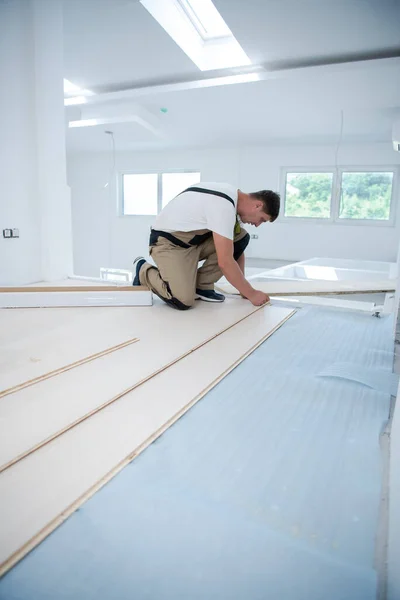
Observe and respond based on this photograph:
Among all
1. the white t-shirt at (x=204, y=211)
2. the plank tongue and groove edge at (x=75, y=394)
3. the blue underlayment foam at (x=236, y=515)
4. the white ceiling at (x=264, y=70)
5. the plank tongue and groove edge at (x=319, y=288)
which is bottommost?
the blue underlayment foam at (x=236, y=515)

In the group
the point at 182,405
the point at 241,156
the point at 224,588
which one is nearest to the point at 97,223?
the point at 241,156

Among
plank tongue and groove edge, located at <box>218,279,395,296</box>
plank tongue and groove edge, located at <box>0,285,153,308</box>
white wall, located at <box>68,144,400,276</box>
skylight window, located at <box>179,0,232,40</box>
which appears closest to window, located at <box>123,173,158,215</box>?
white wall, located at <box>68,144,400,276</box>

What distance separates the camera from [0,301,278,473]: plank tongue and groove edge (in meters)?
1.03

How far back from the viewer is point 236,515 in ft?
2.59

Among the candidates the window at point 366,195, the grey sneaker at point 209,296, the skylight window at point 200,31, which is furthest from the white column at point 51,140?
the window at point 366,195

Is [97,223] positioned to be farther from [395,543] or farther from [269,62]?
[395,543]

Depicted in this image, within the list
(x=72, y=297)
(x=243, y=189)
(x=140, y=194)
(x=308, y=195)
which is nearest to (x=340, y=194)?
(x=308, y=195)

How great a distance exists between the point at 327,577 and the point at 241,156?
25.1ft

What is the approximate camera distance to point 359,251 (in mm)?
6930

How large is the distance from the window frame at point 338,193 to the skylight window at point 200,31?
3449 mm

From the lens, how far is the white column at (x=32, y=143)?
3.04 m

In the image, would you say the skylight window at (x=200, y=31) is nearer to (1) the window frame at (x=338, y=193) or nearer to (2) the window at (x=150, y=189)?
(1) the window frame at (x=338, y=193)

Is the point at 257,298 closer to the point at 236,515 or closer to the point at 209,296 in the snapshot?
the point at 209,296

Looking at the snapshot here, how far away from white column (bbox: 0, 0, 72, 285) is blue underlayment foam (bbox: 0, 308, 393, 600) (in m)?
2.63
